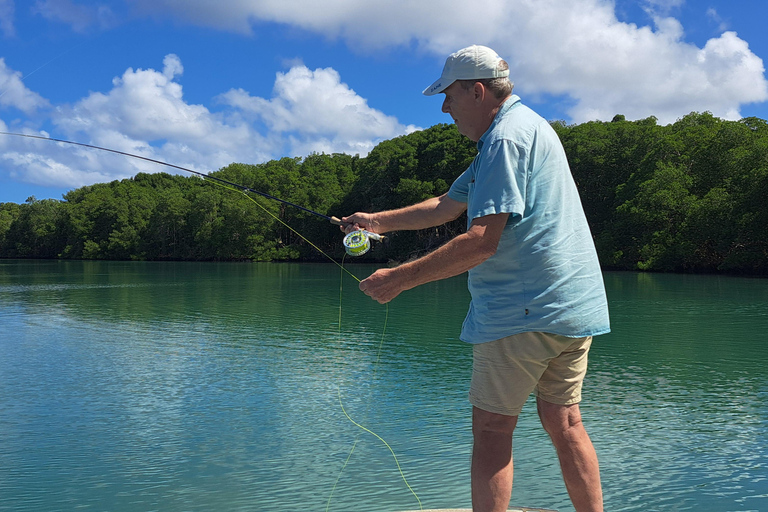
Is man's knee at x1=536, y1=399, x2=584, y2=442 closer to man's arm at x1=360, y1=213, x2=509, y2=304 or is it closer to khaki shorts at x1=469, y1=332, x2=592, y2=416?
khaki shorts at x1=469, y1=332, x2=592, y2=416

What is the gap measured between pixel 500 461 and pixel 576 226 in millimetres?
1019

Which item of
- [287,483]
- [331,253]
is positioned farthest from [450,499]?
[331,253]

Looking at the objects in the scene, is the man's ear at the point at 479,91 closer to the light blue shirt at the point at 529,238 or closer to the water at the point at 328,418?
the light blue shirt at the point at 529,238

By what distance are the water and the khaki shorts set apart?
7.16ft

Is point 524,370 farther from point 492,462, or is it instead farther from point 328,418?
point 328,418

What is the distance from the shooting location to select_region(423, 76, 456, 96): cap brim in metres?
2.87

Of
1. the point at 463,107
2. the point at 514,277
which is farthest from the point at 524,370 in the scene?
the point at 463,107

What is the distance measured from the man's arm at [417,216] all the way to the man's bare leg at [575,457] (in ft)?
3.59

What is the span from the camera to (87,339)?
14.7 metres

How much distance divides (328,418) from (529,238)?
5.26 meters

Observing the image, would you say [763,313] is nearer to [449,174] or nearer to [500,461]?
[500,461]

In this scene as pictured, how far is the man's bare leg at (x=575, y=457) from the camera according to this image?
2.90 m

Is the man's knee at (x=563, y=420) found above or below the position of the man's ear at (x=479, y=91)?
below

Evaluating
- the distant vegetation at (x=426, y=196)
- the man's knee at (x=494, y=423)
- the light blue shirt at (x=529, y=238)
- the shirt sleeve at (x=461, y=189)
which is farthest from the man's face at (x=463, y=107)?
the distant vegetation at (x=426, y=196)
